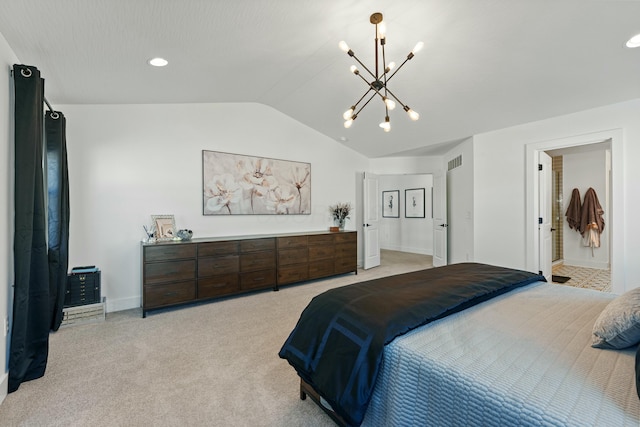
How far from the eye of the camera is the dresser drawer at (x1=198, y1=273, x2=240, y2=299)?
3719mm

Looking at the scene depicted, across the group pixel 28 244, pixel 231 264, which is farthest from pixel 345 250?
pixel 28 244

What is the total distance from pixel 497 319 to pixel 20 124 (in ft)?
10.5

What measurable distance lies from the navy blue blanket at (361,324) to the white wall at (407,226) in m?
6.25

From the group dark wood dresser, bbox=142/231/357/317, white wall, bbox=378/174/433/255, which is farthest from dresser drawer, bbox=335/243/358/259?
white wall, bbox=378/174/433/255

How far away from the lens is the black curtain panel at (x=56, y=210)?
288cm

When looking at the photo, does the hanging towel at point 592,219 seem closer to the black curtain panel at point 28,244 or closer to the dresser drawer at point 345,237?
the dresser drawer at point 345,237

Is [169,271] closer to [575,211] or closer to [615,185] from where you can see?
[615,185]

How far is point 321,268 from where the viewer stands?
490 centimetres

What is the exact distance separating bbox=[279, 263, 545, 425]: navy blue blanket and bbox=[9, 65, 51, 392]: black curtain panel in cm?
184

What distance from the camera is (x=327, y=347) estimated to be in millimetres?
1523

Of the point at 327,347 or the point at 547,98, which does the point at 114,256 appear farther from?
the point at 547,98

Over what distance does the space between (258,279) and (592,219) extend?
242 inches

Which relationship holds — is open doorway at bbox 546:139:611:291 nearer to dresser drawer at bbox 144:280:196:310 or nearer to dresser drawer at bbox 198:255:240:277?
dresser drawer at bbox 198:255:240:277

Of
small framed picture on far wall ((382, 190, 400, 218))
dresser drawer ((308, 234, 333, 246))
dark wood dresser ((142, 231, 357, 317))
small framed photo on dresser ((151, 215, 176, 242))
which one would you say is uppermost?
small framed picture on far wall ((382, 190, 400, 218))
